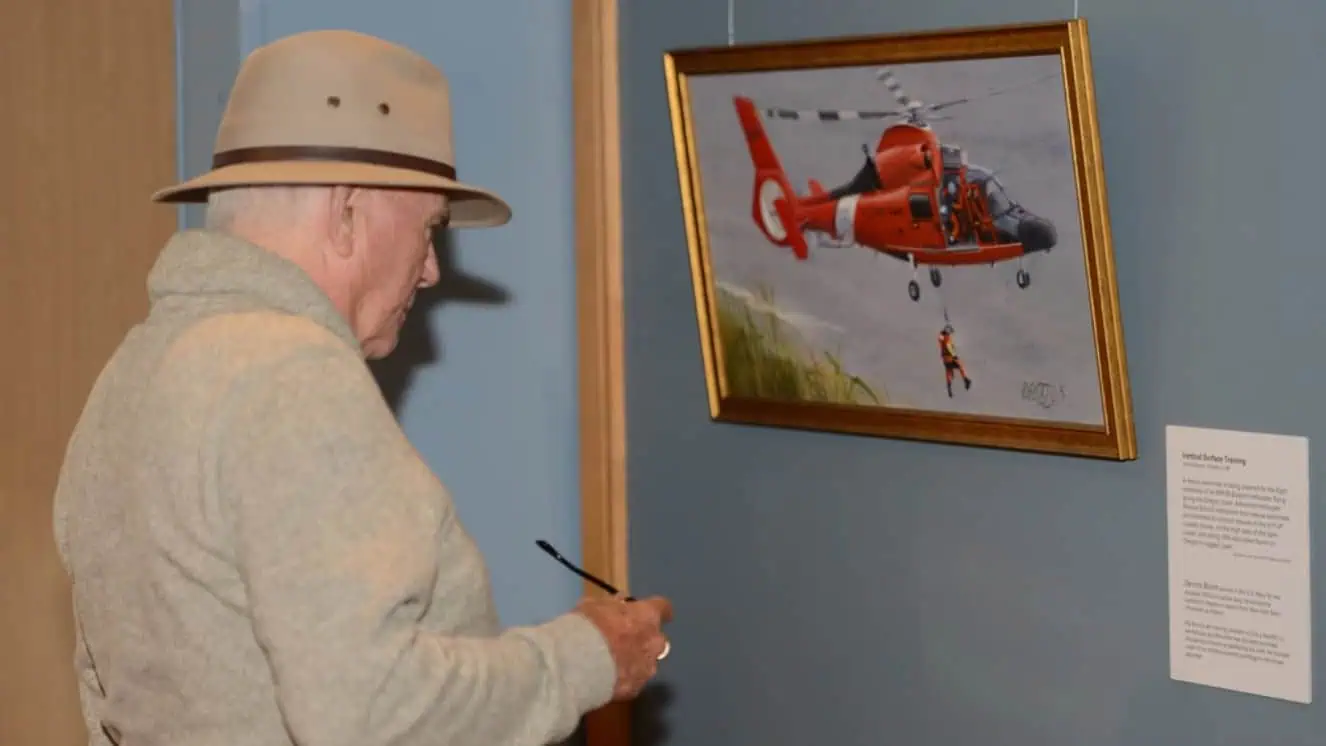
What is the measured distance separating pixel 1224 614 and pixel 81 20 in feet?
4.83

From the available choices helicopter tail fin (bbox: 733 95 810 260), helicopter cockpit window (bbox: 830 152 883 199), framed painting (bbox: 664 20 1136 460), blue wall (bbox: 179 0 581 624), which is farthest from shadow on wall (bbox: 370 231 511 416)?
helicopter cockpit window (bbox: 830 152 883 199)

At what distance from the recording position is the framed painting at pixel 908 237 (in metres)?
1.59

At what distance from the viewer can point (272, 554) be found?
110 cm

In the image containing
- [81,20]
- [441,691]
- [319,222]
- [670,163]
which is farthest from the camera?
[670,163]

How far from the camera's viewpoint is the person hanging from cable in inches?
68.0

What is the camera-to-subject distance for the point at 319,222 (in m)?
1.29

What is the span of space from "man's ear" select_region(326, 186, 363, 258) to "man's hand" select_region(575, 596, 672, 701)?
39 centimetres

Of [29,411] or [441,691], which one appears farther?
[29,411]

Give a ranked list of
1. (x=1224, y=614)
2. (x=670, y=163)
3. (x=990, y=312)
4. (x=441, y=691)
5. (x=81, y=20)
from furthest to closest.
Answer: (x=670, y=163)
(x=81, y=20)
(x=990, y=312)
(x=1224, y=614)
(x=441, y=691)

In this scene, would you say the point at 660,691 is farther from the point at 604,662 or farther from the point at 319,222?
A: the point at 319,222

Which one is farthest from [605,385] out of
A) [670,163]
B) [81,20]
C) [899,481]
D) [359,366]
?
[359,366]

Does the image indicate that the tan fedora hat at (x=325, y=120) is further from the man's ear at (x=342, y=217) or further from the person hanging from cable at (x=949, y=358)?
the person hanging from cable at (x=949, y=358)

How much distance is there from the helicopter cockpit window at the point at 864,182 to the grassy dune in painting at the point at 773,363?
0.20m
